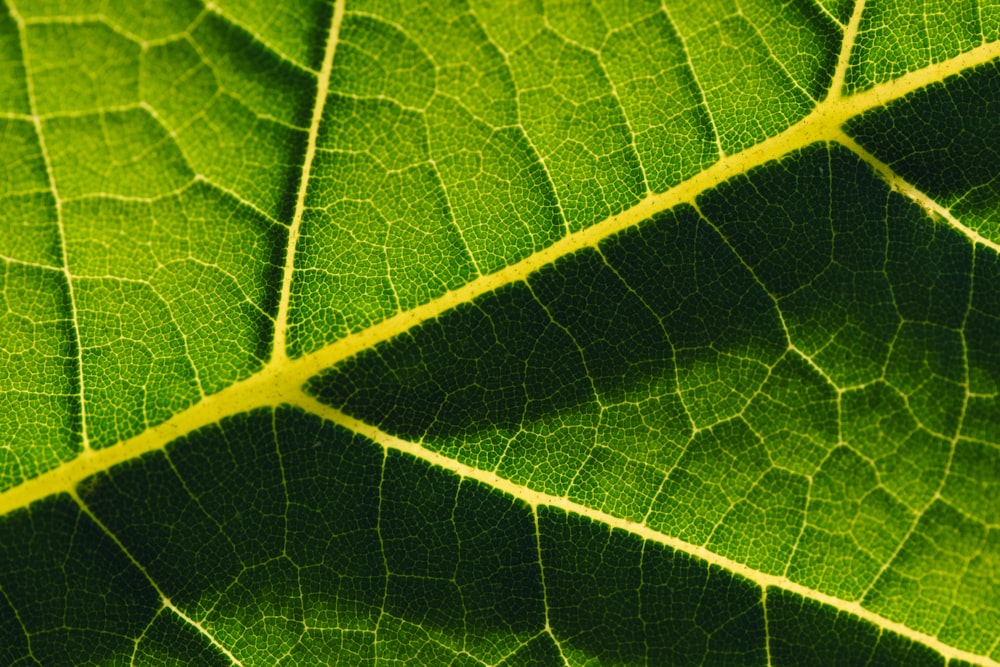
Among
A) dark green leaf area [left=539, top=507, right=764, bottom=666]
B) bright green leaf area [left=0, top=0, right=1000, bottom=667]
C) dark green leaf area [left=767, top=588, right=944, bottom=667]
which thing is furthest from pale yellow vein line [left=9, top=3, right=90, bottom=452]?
dark green leaf area [left=767, top=588, right=944, bottom=667]

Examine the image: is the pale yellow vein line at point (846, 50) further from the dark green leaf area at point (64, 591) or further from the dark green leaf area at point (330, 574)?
the dark green leaf area at point (64, 591)

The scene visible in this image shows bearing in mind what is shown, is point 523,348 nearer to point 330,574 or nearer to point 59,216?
point 330,574

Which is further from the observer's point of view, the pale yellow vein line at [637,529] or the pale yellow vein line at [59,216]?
the pale yellow vein line at [637,529]

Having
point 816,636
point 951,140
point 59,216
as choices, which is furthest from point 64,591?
point 951,140

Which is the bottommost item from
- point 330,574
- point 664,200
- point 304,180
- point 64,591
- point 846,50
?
point 64,591

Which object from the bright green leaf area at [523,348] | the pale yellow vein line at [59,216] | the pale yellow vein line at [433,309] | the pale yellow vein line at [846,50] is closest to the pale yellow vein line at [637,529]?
the bright green leaf area at [523,348]

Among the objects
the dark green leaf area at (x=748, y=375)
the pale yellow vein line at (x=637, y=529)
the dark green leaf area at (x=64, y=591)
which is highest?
the dark green leaf area at (x=748, y=375)

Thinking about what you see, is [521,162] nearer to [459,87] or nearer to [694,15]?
[459,87]
